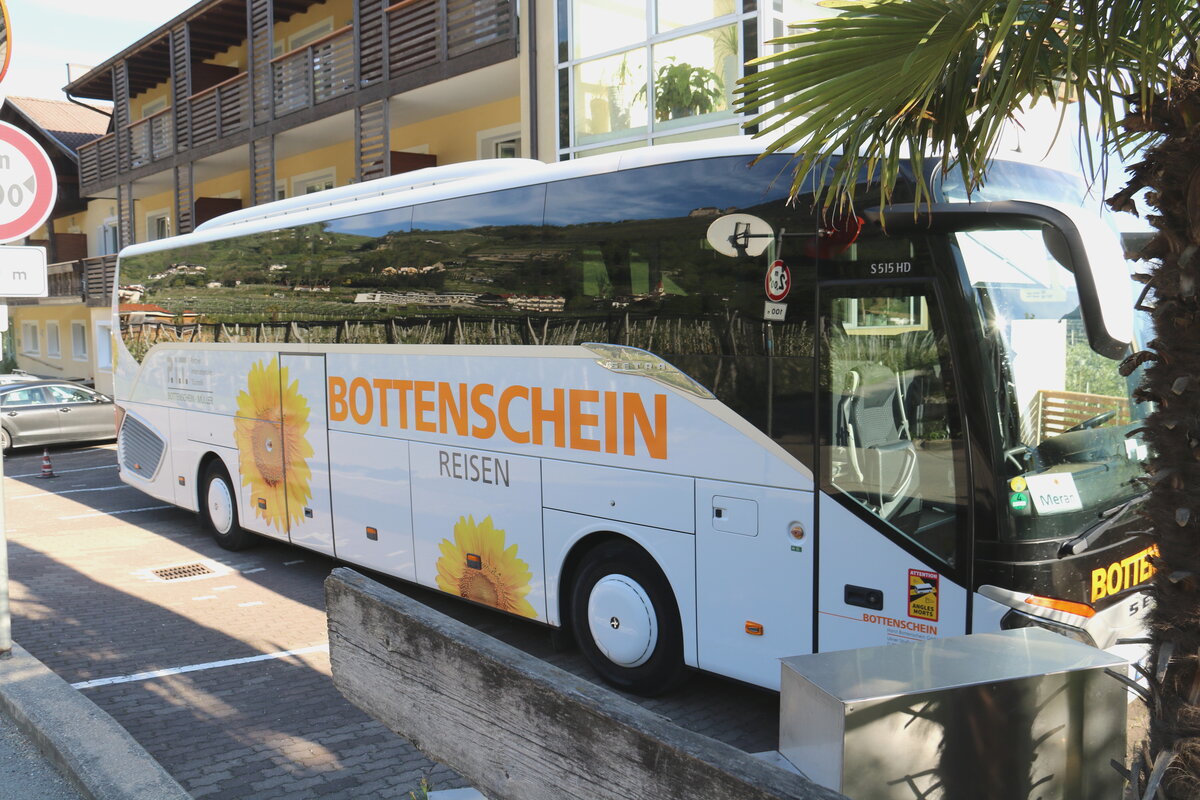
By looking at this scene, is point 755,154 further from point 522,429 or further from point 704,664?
point 704,664

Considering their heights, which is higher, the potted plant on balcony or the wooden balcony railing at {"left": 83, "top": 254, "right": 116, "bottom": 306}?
the potted plant on balcony

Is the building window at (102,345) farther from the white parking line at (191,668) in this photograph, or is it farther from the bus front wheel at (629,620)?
the bus front wheel at (629,620)

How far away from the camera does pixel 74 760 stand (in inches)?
177

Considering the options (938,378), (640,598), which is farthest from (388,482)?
(938,378)

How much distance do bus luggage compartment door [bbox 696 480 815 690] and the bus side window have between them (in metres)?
0.35

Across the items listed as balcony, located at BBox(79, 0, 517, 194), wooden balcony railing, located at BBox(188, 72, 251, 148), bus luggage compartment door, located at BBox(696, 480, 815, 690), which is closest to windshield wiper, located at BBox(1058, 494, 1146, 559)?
bus luggage compartment door, located at BBox(696, 480, 815, 690)

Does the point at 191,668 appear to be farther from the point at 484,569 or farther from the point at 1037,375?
the point at 1037,375

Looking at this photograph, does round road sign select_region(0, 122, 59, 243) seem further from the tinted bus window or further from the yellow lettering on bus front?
the yellow lettering on bus front

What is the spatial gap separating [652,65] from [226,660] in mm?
8781

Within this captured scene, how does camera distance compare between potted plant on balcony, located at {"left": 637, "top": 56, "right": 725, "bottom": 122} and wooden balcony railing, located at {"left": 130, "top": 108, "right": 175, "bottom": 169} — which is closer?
potted plant on balcony, located at {"left": 637, "top": 56, "right": 725, "bottom": 122}

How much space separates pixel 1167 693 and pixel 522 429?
4.80 m

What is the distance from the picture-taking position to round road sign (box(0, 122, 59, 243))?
595 cm

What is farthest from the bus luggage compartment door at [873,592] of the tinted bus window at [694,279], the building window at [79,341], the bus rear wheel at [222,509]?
the building window at [79,341]

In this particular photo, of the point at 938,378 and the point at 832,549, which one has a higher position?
the point at 938,378
